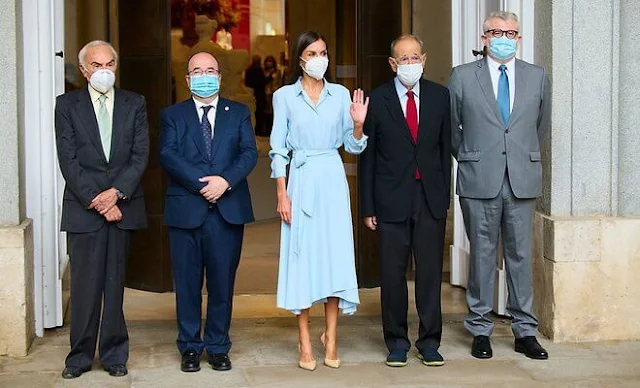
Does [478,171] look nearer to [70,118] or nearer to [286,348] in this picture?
[286,348]

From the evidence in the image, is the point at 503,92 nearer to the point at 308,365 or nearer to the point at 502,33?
the point at 502,33

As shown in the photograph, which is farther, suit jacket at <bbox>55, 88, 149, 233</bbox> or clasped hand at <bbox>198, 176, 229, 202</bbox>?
clasped hand at <bbox>198, 176, 229, 202</bbox>

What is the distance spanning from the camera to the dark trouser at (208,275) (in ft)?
24.3

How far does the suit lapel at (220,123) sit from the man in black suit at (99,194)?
0.40m

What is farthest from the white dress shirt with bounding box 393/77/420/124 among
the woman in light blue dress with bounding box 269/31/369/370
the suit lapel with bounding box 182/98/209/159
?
the suit lapel with bounding box 182/98/209/159

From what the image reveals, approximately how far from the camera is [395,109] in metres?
7.42

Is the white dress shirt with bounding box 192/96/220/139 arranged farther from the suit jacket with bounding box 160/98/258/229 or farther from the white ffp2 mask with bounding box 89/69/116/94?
the white ffp2 mask with bounding box 89/69/116/94

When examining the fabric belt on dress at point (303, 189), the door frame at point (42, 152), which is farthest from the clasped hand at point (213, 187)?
the door frame at point (42, 152)

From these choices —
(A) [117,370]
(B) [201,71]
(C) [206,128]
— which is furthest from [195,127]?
(A) [117,370]

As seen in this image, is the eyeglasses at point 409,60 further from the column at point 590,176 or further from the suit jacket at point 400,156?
the column at point 590,176

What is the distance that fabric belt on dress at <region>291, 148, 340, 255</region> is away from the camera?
7.36 meters

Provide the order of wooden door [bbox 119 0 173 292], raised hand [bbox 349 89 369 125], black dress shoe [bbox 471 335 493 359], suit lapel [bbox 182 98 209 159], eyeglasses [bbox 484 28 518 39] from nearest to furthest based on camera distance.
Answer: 1. raised hand [bbox 349 89 369 125]
2. suit lapel [bbox 182 98 209 159]
3. eyeglasses [bbox 484 28 518 39]
4. black dress shoe [bbox 471 335 493 359]
5. wooden door [bbox 119 0 173 292]

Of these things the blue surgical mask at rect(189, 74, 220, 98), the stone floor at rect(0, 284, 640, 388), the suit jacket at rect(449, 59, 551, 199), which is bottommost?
the stone floor at rect(0, 284, 640, 388)

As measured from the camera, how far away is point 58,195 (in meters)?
8.58
